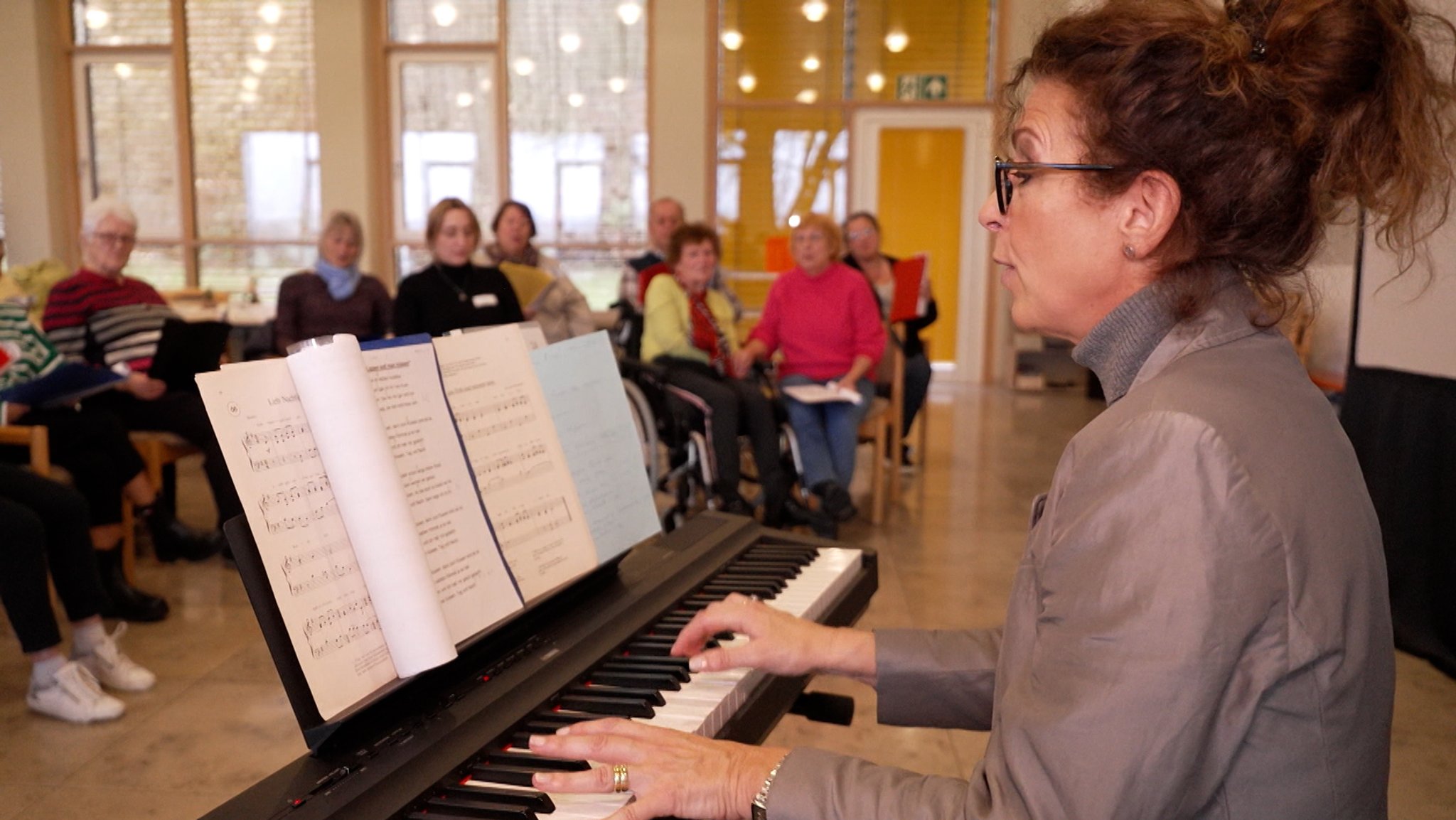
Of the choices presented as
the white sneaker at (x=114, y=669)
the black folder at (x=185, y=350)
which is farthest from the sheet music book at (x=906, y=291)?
the white sneaker at (x=114, y=669)

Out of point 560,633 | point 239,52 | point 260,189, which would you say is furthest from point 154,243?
point 560,633

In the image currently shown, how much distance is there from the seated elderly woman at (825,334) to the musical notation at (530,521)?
→ 341 cm

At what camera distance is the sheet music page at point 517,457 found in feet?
4.16

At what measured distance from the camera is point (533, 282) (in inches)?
206

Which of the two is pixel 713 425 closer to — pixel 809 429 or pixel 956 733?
pixel 809 429

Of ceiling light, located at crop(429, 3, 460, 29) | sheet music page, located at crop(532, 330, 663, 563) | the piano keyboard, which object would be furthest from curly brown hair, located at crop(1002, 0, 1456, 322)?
ceiling light, located at crop(429, 3, 460, 29)

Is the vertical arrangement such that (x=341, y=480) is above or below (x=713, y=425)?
above

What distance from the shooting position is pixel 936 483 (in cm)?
566

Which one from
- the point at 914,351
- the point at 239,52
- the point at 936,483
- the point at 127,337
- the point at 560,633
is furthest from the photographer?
the point at 239,52

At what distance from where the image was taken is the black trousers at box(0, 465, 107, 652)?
111 inches

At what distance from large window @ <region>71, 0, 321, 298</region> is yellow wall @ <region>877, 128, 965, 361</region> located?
195 inches

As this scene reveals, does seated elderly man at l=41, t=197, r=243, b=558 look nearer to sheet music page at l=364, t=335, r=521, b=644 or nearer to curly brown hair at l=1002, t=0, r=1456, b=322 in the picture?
sheet music page at l=364, t=335, r=521, b=644

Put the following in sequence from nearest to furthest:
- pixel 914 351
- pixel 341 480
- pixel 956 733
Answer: pixel 341 480
pixel 956 733
pixel 914 351

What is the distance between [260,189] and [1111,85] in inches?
385
